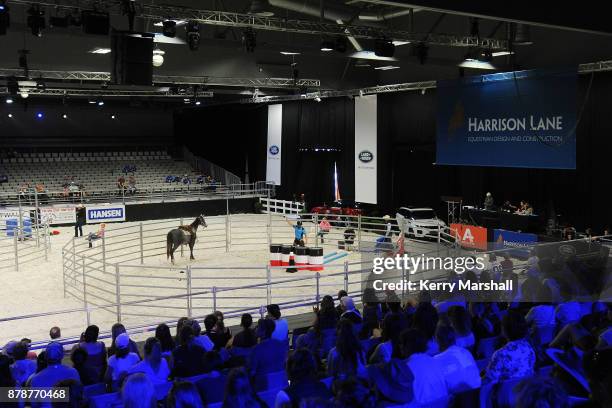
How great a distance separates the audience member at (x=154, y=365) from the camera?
5.25m

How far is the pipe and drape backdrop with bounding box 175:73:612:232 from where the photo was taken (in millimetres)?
18172

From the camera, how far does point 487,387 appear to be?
12.5 feet

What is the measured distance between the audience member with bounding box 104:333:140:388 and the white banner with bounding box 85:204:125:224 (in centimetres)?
2151

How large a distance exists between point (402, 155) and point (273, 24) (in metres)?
12.8

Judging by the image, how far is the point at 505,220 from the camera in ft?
61.3

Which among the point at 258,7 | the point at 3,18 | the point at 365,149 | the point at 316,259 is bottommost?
the point at 316,259

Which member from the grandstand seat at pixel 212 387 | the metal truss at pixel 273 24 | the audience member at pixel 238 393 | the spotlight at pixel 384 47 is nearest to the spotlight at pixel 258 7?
the metal truss at pixel 273 24

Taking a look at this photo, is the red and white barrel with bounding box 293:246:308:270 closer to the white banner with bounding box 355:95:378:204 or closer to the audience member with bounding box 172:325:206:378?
the audience member with bounding box 172:325:206:378

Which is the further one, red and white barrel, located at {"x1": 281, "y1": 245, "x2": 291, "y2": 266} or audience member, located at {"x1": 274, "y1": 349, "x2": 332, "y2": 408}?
red and white barrel, located at {"x1": 281, "y1": 245, "x2": 291, "y2": 266}

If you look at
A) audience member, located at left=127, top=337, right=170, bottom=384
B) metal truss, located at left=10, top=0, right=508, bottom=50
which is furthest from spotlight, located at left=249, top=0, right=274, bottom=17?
audience member, located at left=127, top=337, right=170, bottom=384

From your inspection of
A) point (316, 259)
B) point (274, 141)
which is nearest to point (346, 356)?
point (316, 259)

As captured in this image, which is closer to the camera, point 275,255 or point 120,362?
point 120,362

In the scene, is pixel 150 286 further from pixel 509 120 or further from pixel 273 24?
pixel 509 120

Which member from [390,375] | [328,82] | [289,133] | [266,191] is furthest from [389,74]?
[390,375]
